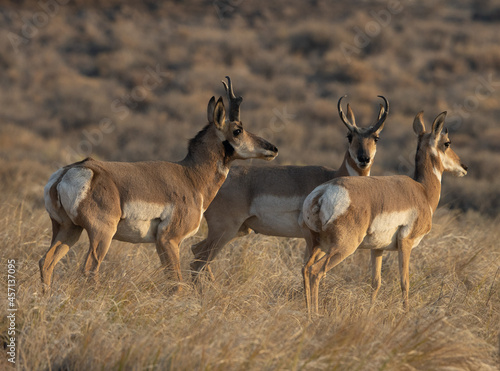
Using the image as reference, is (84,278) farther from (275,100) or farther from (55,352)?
(275,100)

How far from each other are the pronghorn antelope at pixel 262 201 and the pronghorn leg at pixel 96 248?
6.30 ft

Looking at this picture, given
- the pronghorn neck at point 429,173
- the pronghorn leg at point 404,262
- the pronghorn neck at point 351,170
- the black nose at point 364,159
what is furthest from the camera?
the pronghorn neck at point 351,170

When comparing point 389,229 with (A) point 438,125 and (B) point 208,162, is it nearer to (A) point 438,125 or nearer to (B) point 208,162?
(A) point 438,125

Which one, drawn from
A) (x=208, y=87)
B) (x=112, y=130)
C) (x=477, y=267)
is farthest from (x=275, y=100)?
(x=477, y=267)

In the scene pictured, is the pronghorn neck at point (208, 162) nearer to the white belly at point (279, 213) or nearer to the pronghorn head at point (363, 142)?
the white belly at point (279, 213)

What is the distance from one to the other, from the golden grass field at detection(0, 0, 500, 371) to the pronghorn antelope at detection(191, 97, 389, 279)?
0.34 m

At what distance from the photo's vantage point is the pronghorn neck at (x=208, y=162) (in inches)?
314

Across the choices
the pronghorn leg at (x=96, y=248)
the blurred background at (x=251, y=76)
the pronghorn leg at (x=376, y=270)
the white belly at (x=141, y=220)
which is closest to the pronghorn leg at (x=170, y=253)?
the white belly at (x=141, y=220)

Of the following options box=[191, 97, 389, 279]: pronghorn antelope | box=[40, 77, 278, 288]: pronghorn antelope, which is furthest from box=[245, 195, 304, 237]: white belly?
box=[40, 77, 278, 288]: pronghorn antelope

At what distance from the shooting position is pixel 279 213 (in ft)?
28.1

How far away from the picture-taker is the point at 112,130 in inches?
977

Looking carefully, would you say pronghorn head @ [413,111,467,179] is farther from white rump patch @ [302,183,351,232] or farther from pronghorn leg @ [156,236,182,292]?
pronghorn leg @ [156,236,182,292]

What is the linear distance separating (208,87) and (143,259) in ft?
71.3

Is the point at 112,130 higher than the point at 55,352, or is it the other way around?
the point at 55,352
